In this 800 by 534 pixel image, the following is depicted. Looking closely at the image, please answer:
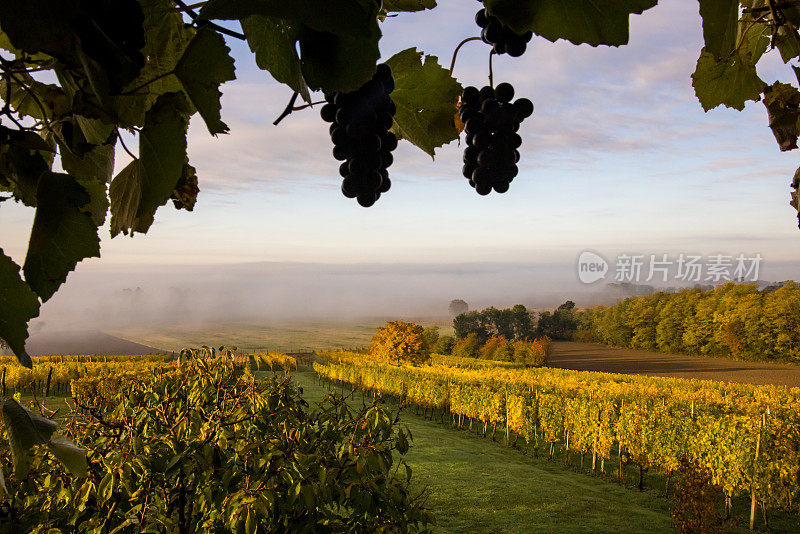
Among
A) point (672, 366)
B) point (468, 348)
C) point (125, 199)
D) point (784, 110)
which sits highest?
point (784, 110)

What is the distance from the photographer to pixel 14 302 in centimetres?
55

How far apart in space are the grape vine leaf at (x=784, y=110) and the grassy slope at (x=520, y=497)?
8532 mm

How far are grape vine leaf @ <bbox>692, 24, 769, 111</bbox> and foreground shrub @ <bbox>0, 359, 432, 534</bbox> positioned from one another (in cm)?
192

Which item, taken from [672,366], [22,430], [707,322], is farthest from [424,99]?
[707,322]

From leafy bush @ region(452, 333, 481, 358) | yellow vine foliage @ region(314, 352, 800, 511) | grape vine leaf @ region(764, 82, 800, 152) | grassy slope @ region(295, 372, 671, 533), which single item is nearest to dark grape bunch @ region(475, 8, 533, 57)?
grape vine leaf @ region(764, 82, 800, 152)

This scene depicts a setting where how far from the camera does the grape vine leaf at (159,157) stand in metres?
0.48

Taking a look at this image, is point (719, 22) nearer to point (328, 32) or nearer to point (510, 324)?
point (328, 32)

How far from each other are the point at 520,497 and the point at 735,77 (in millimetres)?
10367

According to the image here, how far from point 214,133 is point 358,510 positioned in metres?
2.54

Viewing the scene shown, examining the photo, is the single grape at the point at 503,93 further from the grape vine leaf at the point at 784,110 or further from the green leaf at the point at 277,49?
the green leaf at the point at 277,49

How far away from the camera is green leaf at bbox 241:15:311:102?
1.40ft

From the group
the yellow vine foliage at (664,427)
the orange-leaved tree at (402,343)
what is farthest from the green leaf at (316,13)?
the orange-leaved tree at (402,343)

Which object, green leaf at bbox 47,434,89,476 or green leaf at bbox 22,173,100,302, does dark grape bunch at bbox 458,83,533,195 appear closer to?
green leaf at bbox 22,173,100,302

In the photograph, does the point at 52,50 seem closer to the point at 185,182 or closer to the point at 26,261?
the point at 26,261
